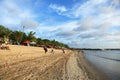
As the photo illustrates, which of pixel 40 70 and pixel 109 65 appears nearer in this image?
pixel 40 70

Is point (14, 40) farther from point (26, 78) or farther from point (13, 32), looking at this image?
point (26, 78)

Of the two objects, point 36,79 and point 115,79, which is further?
point 115,79

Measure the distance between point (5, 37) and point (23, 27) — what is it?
9.74 m

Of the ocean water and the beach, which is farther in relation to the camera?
the ocean water

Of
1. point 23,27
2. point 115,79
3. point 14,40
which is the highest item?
point 23,27

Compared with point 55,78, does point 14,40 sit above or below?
above

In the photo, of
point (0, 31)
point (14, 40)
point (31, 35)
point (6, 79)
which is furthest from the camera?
point (31, 35)

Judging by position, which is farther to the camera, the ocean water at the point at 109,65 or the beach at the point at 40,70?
the ocean water at the point at 109,65

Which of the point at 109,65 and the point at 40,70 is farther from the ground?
the point at 40,70

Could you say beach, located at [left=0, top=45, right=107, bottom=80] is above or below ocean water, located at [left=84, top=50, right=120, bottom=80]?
above

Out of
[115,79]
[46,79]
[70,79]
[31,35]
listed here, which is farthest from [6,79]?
[31,35]

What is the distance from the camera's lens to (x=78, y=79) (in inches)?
504

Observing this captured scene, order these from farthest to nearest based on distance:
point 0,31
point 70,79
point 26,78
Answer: point 0,31 → point 70,79 → point 26,78

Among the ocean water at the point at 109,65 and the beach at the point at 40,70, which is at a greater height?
the beach at the point at 40,70
